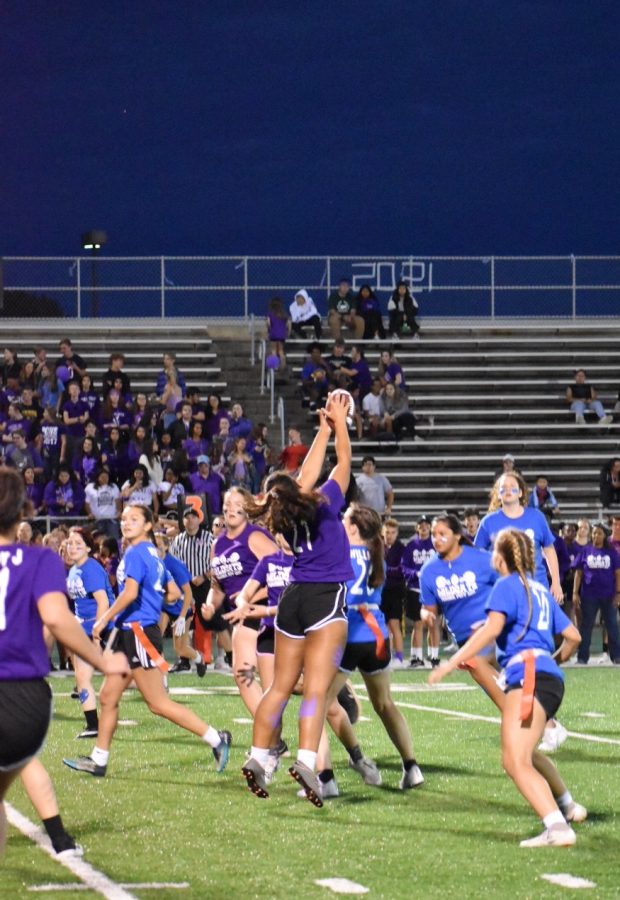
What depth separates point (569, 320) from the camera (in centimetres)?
3366

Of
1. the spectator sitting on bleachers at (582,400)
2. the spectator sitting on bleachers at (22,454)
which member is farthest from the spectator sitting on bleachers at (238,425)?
the spectator sitting on bleachers at (582,400)

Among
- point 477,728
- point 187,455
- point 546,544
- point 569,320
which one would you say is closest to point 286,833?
point 546,544

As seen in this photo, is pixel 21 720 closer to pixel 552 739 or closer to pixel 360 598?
pixel 360 598

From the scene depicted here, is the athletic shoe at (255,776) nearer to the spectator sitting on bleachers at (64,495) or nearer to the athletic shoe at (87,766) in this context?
the athletic shoe at (87,766)

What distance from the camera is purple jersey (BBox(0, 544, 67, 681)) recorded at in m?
5.44

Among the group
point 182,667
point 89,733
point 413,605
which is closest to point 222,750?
point 89,733

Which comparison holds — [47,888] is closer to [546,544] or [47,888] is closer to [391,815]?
[391,815]

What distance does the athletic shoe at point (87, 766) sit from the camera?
1027 centimetres

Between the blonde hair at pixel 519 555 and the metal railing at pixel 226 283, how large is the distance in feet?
80.8

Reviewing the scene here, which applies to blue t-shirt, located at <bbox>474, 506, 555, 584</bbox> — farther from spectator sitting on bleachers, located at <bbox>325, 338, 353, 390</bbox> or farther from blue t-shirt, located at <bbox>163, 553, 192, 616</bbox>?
spectator sitting on bleachers, located at <bbox>325, 338, 353, 390</bbox>

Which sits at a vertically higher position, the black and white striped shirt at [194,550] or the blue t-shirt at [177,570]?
the blue t-shirt at [177,570]

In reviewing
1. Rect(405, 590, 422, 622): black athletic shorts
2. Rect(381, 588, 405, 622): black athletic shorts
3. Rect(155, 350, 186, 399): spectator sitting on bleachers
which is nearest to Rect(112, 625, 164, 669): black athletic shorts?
Rect(381, 588, 405, 622): black athletic shorts

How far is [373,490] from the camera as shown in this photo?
24219 millimetres

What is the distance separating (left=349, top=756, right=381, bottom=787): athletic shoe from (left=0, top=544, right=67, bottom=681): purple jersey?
4.55m
